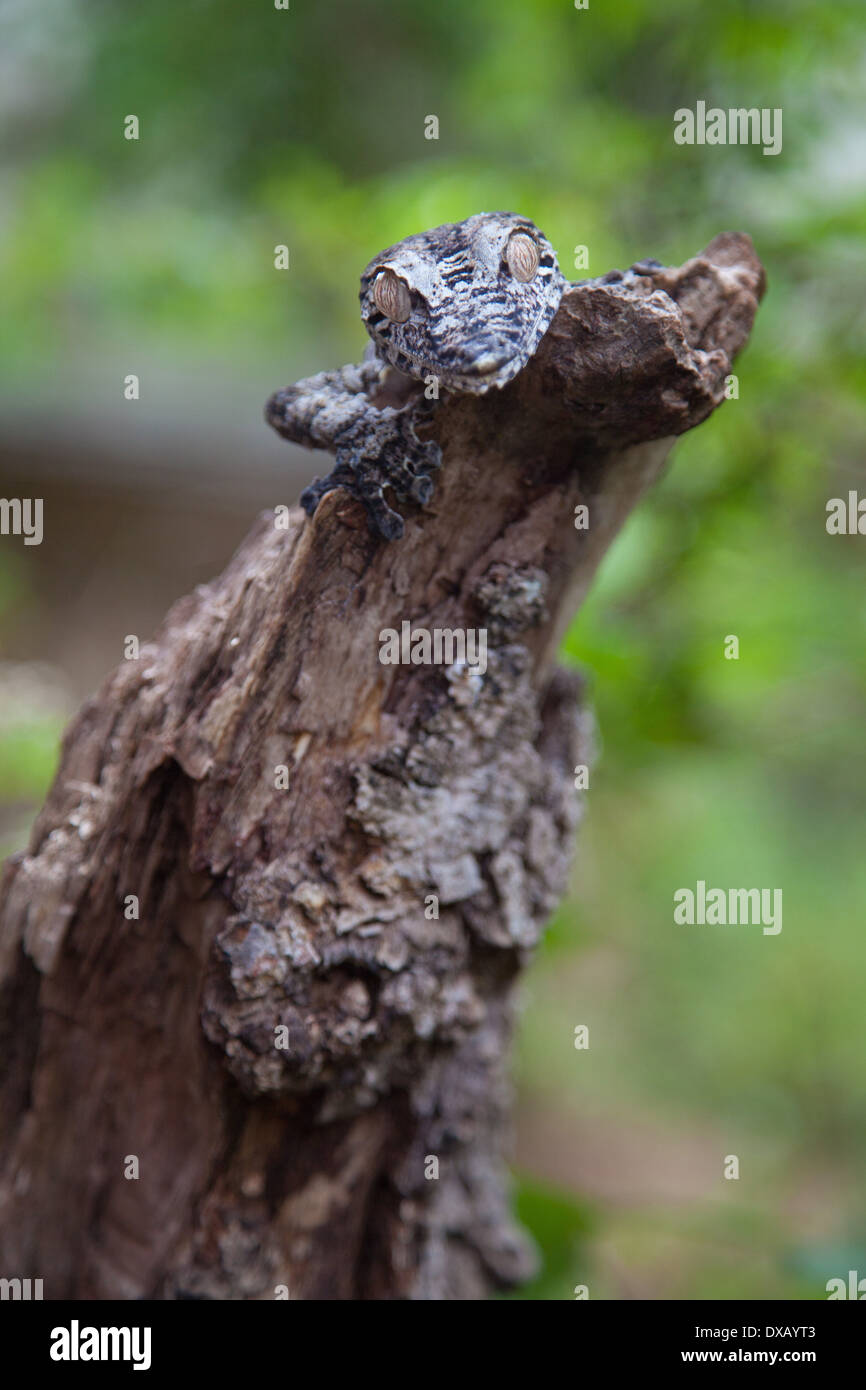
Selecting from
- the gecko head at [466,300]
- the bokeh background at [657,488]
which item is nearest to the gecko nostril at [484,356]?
the gecko head at [466,300]

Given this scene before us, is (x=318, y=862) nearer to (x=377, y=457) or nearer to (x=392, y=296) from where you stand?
(x=377, y=457)

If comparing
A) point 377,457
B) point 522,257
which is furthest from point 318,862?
point 522,257

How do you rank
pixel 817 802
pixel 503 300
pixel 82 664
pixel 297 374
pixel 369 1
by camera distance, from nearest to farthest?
pixel 503 300, pixel 817 802, pixel 369 1, pixel 82 664, pixel 297 374

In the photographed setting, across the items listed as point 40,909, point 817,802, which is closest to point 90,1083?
point 40,909

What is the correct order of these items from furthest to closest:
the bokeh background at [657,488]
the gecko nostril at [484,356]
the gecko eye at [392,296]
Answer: the bokeh background at [657,488]
the gecko eye at [392,296]
the gecko nostril at [484,356]

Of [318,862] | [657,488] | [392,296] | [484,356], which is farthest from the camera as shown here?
[657,488]

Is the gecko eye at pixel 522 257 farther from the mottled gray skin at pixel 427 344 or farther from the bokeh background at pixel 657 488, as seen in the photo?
the bokeh background at pixel 657 488
